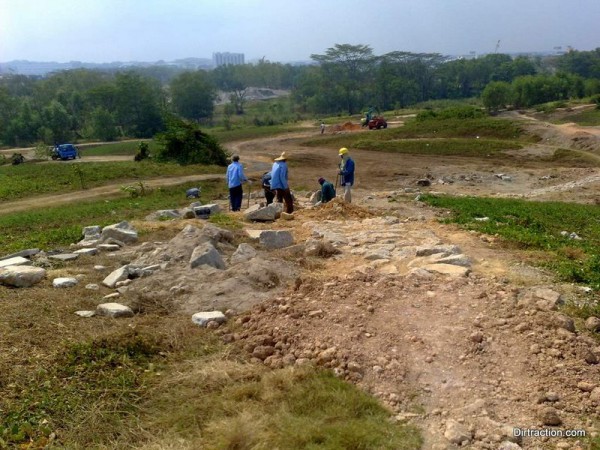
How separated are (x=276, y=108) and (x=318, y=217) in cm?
7757

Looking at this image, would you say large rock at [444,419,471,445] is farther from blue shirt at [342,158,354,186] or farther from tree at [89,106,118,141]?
tree at [89,106,118,141]

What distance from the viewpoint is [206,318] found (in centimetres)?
697

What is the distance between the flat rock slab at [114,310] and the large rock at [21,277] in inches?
63.5

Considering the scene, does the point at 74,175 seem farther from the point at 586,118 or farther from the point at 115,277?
the point at 586,118

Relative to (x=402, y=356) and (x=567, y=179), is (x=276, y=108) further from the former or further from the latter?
(x=402, y=356)

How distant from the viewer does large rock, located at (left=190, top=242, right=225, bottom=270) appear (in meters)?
8.56

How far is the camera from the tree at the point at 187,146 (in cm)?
3092

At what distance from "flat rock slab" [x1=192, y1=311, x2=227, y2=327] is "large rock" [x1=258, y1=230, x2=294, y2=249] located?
10.1 ft

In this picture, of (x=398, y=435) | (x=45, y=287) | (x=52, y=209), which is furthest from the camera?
(x=52, y=209)

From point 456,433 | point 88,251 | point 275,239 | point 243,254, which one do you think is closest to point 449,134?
point 275,239

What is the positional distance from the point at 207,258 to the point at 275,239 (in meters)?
1.80


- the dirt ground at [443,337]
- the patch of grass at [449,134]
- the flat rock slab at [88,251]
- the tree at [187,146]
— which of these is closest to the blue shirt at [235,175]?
the dirt ground at [443,337]

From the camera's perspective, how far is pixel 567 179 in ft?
82.1

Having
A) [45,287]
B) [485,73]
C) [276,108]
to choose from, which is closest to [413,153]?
[45,287]
